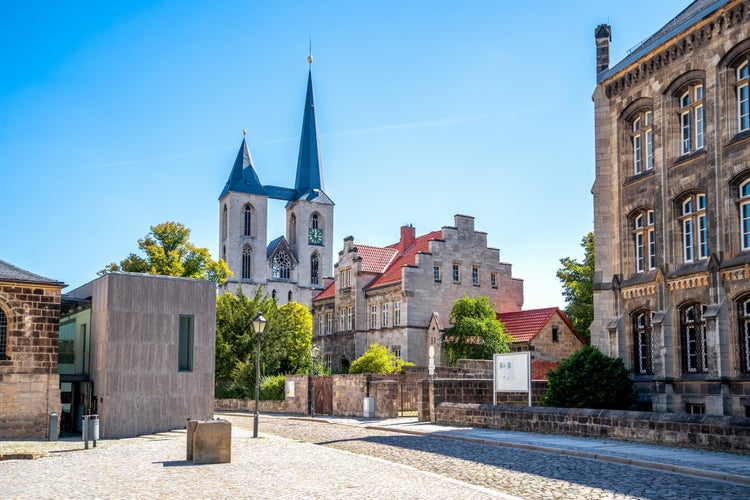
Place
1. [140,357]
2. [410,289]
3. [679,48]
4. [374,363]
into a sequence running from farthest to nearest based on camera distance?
[410,289]
[374,363]
[679,48]
[140,357]

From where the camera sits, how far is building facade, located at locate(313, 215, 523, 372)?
53.6 metres

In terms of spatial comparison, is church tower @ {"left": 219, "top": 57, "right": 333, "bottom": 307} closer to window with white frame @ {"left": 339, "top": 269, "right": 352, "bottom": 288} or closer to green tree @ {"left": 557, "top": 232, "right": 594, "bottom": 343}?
window with white frame @ {"left": 339, "top": 269, "right": 352, "bottom": 288}

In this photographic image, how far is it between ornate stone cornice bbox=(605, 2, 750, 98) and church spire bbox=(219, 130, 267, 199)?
272ft

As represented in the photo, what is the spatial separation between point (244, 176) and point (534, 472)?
101 m

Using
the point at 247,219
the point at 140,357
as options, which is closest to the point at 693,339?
the point at 140,357

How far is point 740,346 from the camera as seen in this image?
25188 millimetres

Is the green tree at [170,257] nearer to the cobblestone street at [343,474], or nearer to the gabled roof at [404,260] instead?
the gabled roof at [404,260]

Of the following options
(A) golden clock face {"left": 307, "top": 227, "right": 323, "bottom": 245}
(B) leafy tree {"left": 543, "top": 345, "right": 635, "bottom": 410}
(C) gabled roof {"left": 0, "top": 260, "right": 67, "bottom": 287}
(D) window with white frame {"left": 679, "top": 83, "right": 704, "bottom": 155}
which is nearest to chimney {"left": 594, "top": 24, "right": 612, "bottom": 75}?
(D) window with white frame {"left": 679, "top": 83, "right": 704, "bottom": 155}

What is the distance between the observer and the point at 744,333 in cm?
2520

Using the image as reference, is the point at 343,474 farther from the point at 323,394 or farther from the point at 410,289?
the point at 410,289

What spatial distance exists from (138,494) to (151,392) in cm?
1524

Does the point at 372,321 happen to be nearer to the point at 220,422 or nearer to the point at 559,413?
the point at 559,413

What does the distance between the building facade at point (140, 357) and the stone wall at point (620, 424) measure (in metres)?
8.77

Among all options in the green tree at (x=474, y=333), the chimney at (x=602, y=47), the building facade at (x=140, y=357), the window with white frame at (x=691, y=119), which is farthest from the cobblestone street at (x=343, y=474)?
the green tree at (x=474, y=333)
